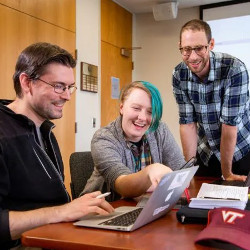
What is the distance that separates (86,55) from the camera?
396 centimetres

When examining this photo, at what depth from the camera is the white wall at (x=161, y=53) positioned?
4746 mm

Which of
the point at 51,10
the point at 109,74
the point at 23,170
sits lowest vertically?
the point at 23,170

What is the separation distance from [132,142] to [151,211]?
73 centimetres

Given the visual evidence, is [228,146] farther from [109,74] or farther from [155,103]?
[109,74]

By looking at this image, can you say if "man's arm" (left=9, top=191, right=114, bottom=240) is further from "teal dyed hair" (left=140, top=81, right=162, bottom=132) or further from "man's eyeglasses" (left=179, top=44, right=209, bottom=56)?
"man's eyeglasses" (left=179, top=44, right=209, bottom=56)

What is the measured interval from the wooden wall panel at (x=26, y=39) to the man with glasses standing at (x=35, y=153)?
1.53 metres

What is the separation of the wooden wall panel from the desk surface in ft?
6.89

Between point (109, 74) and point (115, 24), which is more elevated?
point (115, 24)

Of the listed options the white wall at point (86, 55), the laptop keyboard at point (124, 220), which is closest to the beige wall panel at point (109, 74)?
the white wall at point (86, 55)

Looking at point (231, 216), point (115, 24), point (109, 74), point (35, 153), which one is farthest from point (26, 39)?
point (231, 216)

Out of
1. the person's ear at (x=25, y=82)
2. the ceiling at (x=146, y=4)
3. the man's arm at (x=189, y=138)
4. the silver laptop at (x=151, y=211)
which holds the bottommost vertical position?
the silver laptop at (x=151, y=211)

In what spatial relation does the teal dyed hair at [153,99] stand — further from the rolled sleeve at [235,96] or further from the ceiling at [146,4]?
the ceiling at [146,4]

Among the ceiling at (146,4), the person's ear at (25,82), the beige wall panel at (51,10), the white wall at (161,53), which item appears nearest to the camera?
the person's ear at (25,82)

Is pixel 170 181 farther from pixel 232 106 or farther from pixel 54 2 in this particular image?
pixel 54 2
